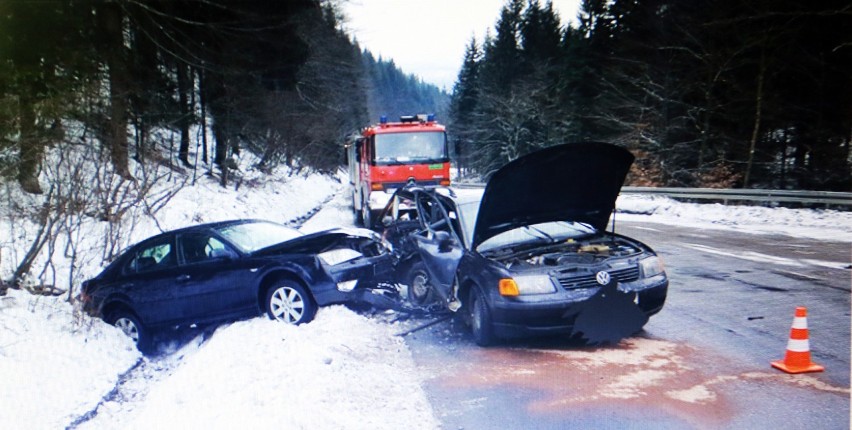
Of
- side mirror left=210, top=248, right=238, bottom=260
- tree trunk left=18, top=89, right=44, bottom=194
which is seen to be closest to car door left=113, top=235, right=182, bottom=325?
side mirror left=210, top=248, right=238, bottom=260

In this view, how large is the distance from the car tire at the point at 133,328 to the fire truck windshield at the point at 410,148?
8.34 metres

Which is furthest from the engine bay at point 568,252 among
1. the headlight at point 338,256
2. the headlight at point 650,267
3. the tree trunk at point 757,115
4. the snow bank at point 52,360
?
the tree trunk at point 757,115

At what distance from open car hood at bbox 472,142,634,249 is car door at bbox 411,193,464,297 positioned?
0.37 m

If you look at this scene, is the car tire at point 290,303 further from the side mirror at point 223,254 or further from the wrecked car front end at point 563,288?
the wrecked car front end at point 563,288

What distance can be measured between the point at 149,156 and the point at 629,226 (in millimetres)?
12227

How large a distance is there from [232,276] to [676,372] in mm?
5078

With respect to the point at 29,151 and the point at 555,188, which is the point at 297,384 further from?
Result: the point at 29,151

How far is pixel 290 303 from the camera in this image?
6.66 m

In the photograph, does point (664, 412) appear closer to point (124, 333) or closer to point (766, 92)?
point (124, 333)

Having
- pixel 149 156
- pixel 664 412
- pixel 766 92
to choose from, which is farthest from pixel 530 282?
pixel 766 92

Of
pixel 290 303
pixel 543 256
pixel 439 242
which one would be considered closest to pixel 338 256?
pixel 290 303

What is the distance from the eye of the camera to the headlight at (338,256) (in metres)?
6.70

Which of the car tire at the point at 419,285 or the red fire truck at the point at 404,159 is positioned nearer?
the car tire at the point at 419,285

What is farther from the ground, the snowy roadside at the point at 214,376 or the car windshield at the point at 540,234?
the car windshield at the point at 540,234
